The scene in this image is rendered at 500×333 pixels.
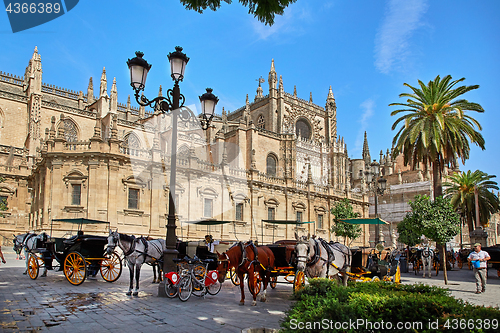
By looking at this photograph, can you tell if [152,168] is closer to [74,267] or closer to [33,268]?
[33,268]

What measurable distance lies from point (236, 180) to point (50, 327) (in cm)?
2403

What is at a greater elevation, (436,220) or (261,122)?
(261,122)

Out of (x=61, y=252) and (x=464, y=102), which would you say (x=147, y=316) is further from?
(x=464, y=102)

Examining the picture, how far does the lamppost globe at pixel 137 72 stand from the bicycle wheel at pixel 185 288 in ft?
17.4

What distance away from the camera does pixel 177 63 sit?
34.0 feet

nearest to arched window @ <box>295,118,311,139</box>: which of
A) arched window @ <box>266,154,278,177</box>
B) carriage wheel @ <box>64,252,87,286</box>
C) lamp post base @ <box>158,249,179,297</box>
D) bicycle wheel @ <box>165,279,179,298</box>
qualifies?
arched window @ <box>266,154,278,177</box>

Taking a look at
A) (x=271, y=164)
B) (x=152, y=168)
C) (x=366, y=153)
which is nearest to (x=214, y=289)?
(x=152, y=168)

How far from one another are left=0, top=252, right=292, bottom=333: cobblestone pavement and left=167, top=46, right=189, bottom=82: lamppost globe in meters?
6.19

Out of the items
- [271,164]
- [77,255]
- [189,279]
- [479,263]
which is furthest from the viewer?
[271,164]

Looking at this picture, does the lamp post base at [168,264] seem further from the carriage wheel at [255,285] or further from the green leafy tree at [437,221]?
the green leafy tree at [437,221]

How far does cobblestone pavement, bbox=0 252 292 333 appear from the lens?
6.31m

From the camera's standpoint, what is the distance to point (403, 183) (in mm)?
61031

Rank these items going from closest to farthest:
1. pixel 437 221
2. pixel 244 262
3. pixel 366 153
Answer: pixel 244 262, pixel 437 221, pixel 366 153

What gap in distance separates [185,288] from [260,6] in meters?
6.94
